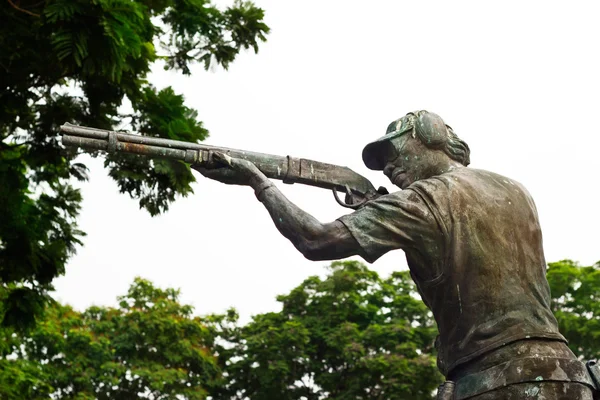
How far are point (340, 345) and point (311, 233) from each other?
25.6 m

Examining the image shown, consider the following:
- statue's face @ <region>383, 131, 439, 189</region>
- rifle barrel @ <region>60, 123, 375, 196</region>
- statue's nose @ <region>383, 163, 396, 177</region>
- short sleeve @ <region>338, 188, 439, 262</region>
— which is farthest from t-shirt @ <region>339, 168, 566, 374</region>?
rifle barrel @ <region>60, 123, 375, 196</region>

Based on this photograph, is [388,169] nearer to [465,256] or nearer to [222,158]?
[465,256]

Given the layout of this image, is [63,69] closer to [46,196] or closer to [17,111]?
[17,111]

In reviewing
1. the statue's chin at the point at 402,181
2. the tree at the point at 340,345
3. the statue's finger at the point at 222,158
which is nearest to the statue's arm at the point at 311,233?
the statue's finger at the point at 222,158

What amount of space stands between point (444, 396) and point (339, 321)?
27.2 m

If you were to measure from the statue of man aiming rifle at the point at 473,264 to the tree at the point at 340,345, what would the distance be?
2326 centimetres

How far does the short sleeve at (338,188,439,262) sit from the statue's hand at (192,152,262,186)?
64 centimetres

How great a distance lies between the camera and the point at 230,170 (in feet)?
14.8

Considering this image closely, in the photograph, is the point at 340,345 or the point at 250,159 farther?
the point at 340,345

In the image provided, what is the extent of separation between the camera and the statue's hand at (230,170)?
444 cm

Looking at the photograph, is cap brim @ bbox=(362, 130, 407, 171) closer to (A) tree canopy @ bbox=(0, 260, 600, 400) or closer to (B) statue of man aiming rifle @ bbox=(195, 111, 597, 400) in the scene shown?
(B) statue of man aiming rifle @ bbox=(195, 111, 597, 400)

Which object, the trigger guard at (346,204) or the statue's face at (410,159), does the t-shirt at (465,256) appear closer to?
the statue's face at (410,159)

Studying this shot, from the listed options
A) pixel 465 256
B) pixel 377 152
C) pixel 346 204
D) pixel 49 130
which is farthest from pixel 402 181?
pixel 49 130

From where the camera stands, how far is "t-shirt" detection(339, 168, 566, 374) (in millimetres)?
3893
